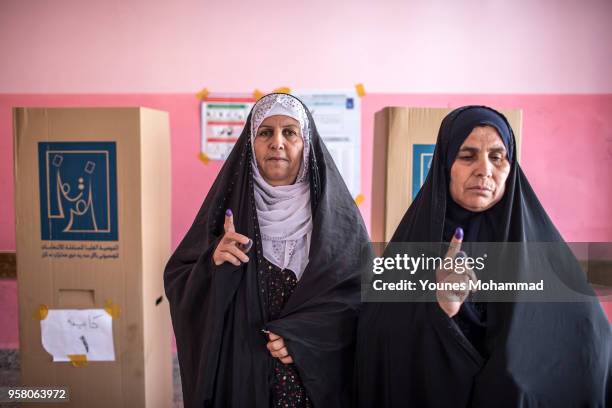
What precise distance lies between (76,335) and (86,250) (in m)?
0.34

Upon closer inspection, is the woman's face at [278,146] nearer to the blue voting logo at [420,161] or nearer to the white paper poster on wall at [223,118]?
the blue voting logo at [420,161]

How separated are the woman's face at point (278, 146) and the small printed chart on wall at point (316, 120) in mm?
1101

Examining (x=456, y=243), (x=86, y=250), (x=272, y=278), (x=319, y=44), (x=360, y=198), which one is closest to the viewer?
(x=456, y=243)

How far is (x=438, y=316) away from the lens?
38.7 inches

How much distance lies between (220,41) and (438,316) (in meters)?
2.01

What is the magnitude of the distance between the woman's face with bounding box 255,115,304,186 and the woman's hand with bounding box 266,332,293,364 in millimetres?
488

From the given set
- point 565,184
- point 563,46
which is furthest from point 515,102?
point 565,184

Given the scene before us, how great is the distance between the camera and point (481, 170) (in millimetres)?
976

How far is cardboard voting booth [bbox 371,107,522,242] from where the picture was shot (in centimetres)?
143

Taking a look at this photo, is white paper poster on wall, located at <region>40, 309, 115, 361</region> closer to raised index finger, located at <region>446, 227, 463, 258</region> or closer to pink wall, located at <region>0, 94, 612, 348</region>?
pink wall, located at <region>0, 94, 612, 348</region>

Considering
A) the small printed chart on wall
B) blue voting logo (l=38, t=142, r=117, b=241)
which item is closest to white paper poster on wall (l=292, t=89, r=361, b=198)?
the small printed chart on wall

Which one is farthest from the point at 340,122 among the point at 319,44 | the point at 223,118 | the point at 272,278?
the point at 272,278

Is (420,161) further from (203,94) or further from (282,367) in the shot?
(203,94)

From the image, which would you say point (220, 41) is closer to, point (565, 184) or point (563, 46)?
point (563, 46)
